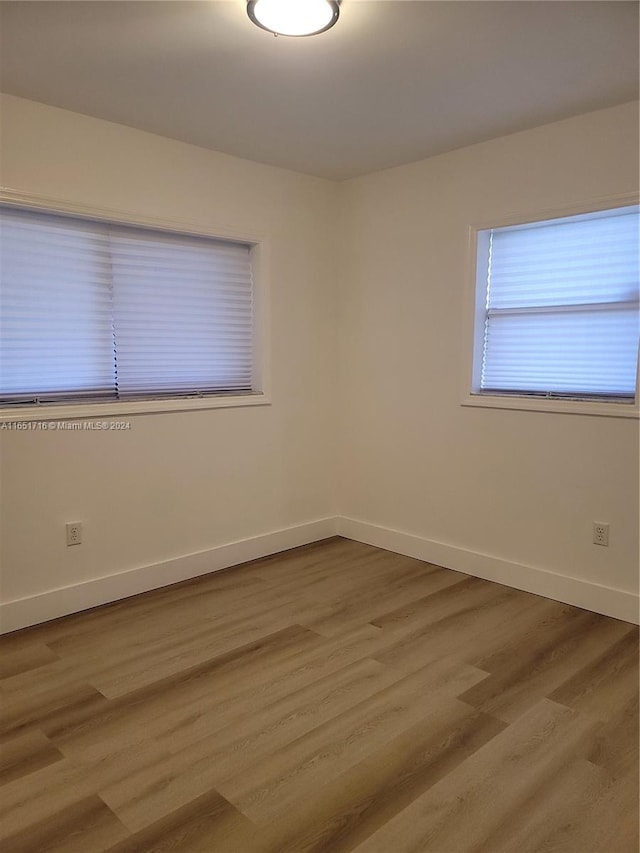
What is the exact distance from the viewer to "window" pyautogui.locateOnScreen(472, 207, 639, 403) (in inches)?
124

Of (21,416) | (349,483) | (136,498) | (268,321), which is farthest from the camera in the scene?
(349,483)

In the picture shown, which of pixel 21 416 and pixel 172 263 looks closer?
pixel 21 416

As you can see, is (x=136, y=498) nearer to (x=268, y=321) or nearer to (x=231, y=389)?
(x=231, y=389)

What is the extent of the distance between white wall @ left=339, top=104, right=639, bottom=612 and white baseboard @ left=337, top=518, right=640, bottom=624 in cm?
3

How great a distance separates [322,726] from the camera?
2.30 meters

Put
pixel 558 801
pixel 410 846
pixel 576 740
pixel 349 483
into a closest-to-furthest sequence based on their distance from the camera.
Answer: pixel 410 846 < pixel 558 801 < pixel 576 740 < pixel 349 483

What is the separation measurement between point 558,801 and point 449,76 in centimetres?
274

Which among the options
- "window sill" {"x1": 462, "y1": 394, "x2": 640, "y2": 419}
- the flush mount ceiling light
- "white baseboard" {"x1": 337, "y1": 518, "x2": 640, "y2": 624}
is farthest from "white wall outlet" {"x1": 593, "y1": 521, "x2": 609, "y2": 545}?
the flush mount ceiling light

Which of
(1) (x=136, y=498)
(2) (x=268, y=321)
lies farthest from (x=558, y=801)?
(2) (x=268, y=321)

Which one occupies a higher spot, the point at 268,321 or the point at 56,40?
the point at 56,40

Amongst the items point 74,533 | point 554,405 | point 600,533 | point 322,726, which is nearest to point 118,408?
point 74,533

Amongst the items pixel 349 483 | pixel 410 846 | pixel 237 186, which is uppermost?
pixel 237 186

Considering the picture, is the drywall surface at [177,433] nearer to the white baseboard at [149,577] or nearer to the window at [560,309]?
the white baseboard at [149,577]

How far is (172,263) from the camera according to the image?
3613 mm
